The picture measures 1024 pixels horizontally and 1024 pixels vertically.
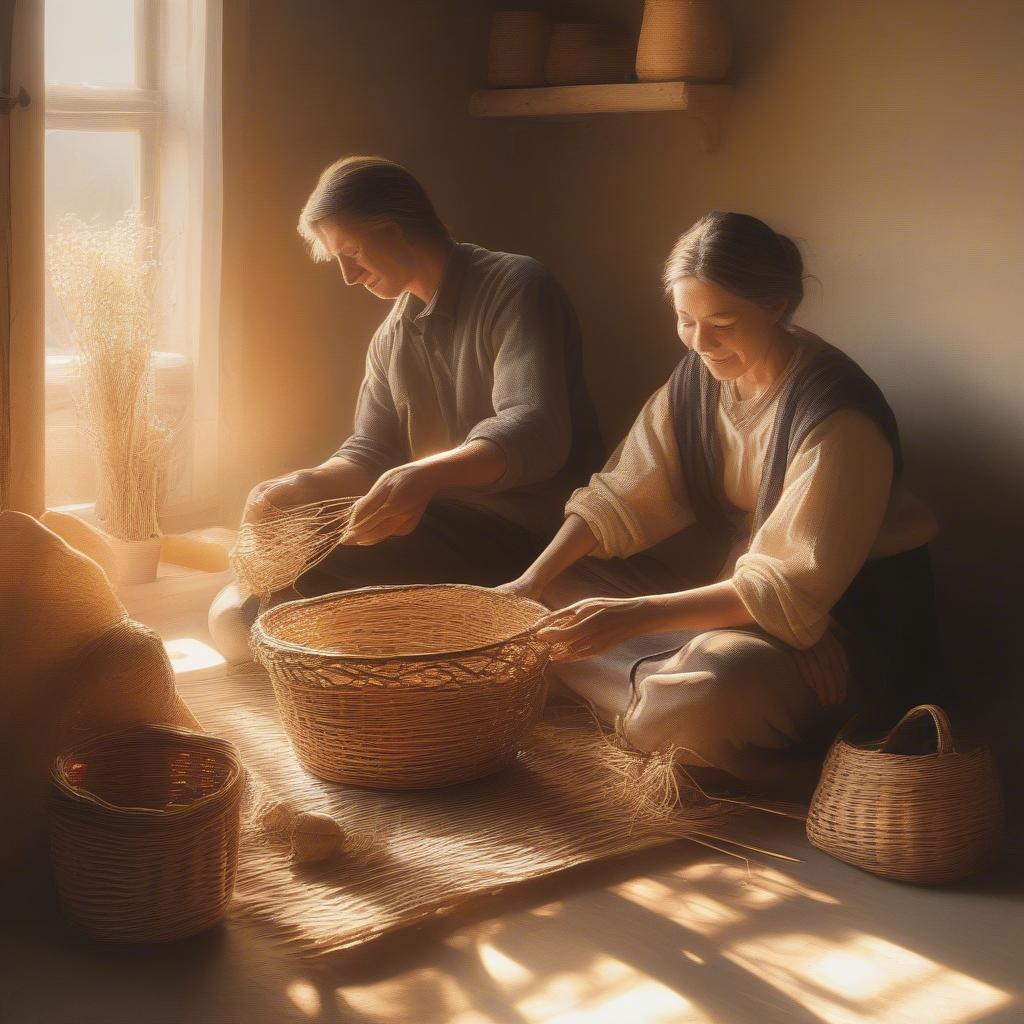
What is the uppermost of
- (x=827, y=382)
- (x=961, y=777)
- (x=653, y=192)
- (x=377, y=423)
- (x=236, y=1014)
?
(x=653, y=192)

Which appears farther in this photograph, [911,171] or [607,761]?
[911,171]

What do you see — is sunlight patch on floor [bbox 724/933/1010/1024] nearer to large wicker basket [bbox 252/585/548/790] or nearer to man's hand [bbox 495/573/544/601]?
large wicker basket [bbox 252/585/548/790]

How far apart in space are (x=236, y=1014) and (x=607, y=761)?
1050 millimetres

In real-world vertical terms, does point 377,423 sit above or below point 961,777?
above

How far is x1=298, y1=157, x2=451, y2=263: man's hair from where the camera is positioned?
2.99 m

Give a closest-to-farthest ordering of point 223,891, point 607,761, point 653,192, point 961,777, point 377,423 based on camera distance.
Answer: point 223,891 → point 961,777 → point 607,761 → point 377,423 → point 653,192

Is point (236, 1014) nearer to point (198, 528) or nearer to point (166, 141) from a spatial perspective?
point (198, 528)

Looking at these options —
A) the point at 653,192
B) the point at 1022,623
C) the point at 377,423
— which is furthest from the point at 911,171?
the point at 377,423

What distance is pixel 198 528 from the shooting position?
12.9ft

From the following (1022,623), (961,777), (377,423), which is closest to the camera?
(961,777)

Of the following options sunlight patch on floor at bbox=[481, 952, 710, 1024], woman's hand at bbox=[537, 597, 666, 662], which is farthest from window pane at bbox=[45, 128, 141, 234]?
sunlight patch on floor at bbox=[481, 952, 710, 1024]

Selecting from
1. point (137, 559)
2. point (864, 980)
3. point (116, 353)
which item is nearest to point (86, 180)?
point (116, 353)

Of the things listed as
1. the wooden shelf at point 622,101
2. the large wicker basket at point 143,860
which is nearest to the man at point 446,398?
the wooden shelf at point 622,101

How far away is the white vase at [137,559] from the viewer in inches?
141
